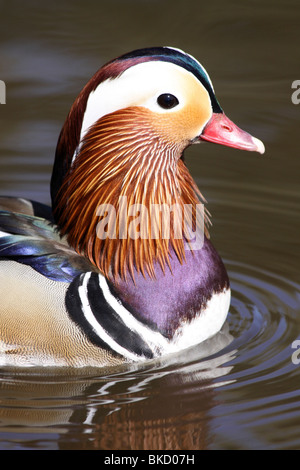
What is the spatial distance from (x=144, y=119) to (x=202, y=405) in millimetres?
1337

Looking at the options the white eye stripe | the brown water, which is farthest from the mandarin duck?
the brown water

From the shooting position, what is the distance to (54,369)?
4.42 metres

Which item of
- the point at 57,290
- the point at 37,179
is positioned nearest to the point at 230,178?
the point at 37,179

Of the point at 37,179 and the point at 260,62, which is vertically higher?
the point at 260,62

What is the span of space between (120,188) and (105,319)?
631 millimetres

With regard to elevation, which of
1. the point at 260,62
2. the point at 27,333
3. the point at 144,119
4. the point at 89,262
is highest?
the point at 260,62

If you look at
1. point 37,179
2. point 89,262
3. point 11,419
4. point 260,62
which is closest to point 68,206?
point 89,262

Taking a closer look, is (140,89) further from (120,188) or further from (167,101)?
(120,188)

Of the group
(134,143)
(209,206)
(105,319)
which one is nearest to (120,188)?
(134,143)
